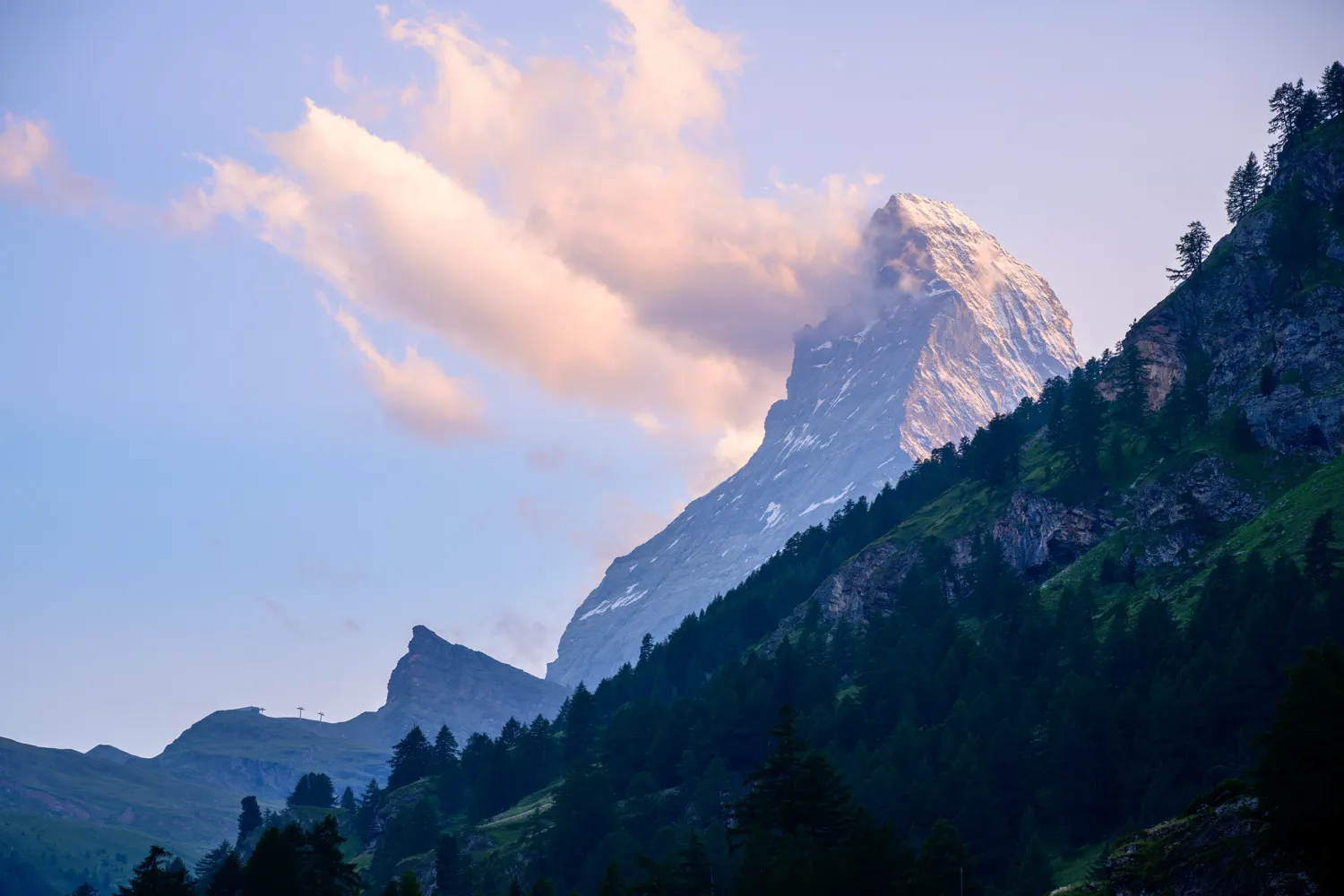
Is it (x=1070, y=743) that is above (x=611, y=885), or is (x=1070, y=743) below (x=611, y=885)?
above

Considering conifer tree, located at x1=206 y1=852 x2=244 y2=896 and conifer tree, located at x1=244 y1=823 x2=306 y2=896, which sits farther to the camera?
conifer tree, located at x1=206 y1=852 x2=244 y2=896

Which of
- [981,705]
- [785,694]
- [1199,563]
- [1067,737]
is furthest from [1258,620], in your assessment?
[785,694]

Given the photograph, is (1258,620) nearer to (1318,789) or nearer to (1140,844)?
(1140,844)

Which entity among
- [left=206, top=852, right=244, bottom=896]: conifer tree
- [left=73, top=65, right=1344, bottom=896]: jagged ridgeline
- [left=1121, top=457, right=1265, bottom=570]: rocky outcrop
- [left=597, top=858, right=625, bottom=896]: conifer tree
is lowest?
[left=597, top=858, right=625, bottom=896]: conifer tree

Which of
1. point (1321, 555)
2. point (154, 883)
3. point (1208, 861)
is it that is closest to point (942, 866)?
point (1208, 861)

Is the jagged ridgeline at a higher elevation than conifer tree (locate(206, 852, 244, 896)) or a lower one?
higher

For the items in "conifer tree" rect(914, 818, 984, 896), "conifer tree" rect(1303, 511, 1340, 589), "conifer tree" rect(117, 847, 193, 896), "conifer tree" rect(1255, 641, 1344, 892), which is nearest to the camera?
"conifer tree" rect(1255, 641, 1344, 892)

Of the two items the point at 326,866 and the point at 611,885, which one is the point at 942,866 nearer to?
the point at 611,885

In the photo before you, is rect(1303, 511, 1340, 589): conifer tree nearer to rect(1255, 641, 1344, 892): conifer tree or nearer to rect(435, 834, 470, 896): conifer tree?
rect(1255, 641, 1344, 892): conifer tree

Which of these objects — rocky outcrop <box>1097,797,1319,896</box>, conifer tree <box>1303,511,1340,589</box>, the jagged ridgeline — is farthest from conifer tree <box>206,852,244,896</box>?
conifer tree <box>1303,511,1340,589</box>

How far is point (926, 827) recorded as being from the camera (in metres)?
132

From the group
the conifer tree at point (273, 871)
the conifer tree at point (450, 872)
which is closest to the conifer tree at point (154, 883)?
Result: the conifer tree at point (273, 871)

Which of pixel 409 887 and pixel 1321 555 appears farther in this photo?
pixel 1321 555

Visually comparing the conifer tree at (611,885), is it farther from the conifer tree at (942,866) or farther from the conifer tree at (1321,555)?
the conifer tree at (1321,555)
